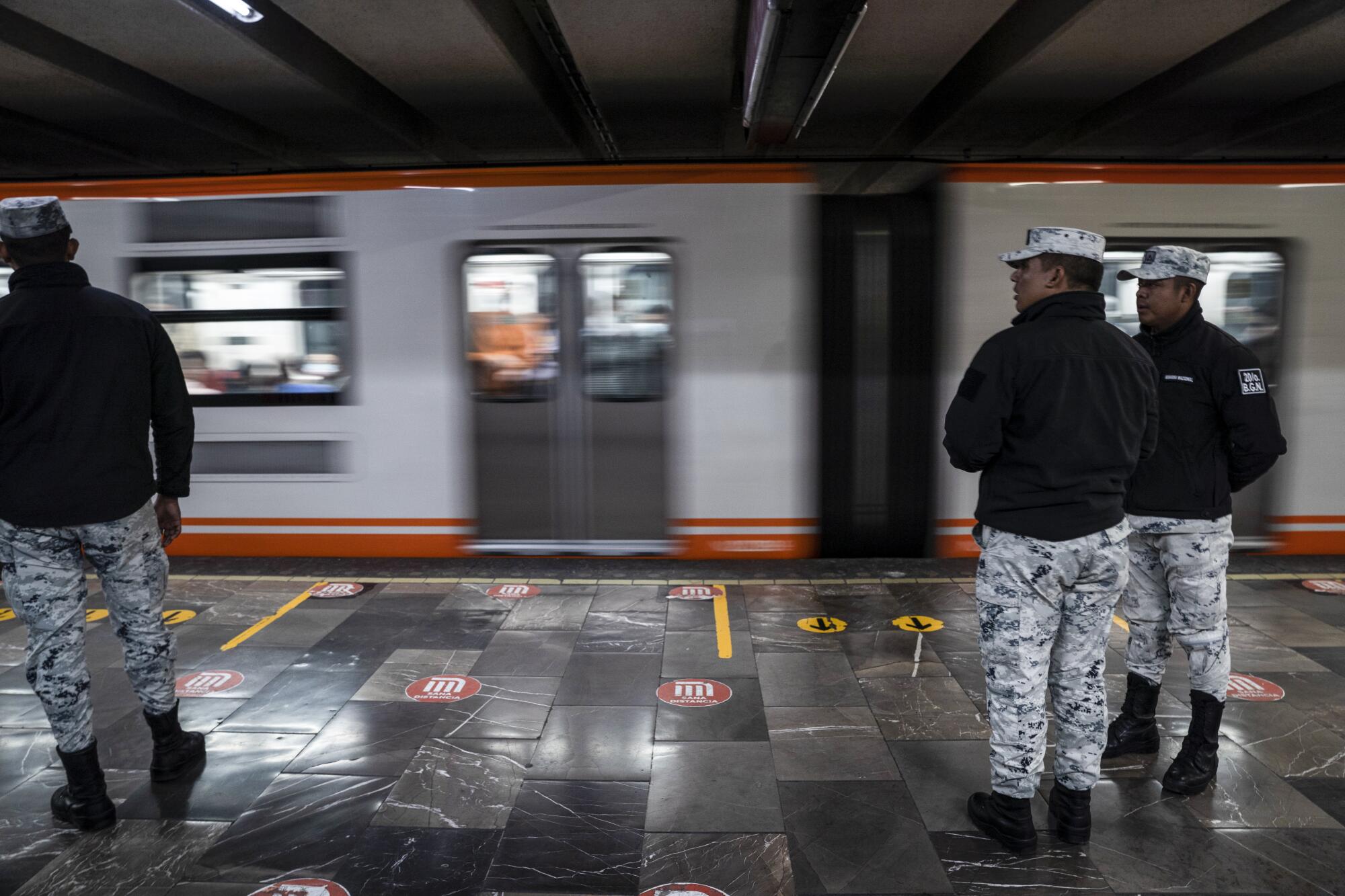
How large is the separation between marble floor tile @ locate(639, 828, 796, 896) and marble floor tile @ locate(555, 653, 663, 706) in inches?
46.9

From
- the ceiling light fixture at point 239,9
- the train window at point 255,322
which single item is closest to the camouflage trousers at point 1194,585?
the train window at point 255,322

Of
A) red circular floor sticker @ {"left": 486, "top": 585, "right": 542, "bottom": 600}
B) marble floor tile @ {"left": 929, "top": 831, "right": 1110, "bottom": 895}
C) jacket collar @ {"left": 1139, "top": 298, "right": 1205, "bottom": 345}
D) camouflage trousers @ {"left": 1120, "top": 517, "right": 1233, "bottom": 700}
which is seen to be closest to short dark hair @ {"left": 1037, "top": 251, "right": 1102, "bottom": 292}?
jacket collar @ {"left": 1139, "top": 298, "right": 1205, "bottom": 345}

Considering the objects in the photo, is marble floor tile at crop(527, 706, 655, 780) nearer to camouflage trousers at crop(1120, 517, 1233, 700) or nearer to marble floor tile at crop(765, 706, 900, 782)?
marble floor tile at crop(765, 706, 900, 782)

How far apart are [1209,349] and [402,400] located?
17.7ft

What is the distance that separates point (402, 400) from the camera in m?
6.34

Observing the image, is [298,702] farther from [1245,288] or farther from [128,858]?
[1245,288]

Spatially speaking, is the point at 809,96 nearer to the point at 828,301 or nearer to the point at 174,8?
the point at 828,301

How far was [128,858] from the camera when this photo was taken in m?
2.95

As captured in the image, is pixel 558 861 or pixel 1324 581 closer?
pixel 558 861

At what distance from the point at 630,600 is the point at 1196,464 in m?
3.75

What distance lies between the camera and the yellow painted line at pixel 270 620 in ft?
16.6

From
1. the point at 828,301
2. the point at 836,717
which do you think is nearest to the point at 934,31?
the point at 828,301

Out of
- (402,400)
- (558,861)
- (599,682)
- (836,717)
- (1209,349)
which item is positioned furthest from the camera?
(402,400)

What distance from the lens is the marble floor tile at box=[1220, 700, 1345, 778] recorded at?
352 cm
